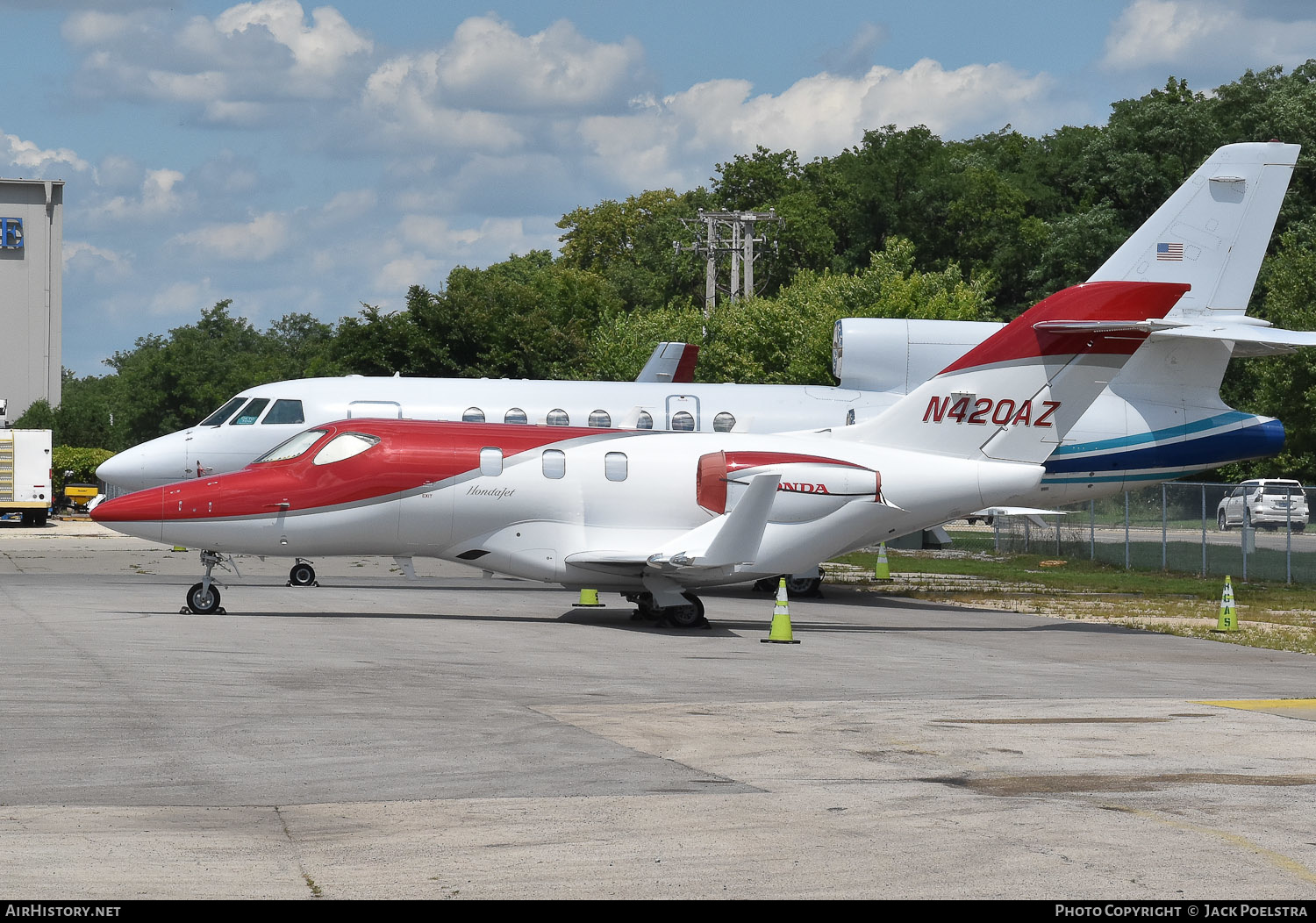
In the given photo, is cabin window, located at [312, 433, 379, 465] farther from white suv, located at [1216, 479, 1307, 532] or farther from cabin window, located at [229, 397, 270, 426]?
white suv, located at [1216, 479, 1307, 532]

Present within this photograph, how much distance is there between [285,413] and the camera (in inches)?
1089

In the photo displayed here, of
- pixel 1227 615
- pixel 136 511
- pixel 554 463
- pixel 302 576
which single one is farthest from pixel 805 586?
pixel 136 511

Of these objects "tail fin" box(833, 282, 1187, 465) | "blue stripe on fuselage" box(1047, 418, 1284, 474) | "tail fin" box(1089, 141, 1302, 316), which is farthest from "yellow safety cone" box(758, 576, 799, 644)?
"tail fin" box(1089, 141, 1302, 316)

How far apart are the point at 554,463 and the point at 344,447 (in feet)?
9.56

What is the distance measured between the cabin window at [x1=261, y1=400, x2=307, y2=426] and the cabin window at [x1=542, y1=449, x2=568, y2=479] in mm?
7903

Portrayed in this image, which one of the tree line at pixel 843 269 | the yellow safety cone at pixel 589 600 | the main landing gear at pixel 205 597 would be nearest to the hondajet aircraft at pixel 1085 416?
the yellow safety cone at pixel 589 600

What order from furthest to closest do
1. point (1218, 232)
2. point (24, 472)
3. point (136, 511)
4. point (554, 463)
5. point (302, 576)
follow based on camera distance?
1. point (24, 472)
2. point (302, 576)
3. point (1218, 232)
4. point (554, 463)
5. point (136, 511)

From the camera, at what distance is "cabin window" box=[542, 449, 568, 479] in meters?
21.2

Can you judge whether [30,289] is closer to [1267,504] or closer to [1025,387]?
[1267,504]

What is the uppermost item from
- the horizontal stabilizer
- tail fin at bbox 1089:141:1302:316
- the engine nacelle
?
tail fin at bbox 1089:141:1302:316

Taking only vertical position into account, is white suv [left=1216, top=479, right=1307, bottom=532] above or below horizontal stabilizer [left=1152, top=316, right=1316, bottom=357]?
below

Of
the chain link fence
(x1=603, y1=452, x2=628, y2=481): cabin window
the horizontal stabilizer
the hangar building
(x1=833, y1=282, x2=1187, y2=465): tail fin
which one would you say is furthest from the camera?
the hangar building

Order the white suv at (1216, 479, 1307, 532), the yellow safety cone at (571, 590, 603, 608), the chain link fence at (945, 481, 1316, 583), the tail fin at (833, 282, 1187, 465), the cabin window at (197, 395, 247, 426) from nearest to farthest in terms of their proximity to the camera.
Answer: the tail fin at (833, 282, 1187, 465)
the yellow safety cone at (571, 590, 603, 608)
the cabin window at (197, 395, 247, 426)
the chain link fence at (945, 481, 1316, 583)
the white suv at (1216, 479, 1307, 532)

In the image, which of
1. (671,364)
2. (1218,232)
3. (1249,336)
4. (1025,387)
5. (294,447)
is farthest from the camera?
(671,364)
